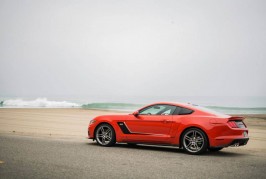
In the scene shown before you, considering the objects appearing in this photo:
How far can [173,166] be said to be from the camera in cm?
885

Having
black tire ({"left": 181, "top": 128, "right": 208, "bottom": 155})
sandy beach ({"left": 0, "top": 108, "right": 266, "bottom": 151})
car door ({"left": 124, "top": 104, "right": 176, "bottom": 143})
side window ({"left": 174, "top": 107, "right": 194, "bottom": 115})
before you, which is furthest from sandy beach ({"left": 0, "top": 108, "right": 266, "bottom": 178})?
sandy beach ({"left": 0, "top": 108, "right": 266, "bottom": 151})

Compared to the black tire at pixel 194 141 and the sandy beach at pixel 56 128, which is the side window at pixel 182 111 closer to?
the black tire at pixel 194 141

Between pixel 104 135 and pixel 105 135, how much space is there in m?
0.04

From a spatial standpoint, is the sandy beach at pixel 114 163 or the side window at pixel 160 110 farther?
the side window at pixel 160 110

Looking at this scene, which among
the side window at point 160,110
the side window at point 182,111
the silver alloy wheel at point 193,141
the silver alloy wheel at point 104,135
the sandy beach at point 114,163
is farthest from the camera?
the silver alloy wheel at point 104,135

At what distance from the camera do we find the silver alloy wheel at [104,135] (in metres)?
12.4

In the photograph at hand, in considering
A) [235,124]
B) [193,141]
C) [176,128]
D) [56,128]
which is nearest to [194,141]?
[193,141]

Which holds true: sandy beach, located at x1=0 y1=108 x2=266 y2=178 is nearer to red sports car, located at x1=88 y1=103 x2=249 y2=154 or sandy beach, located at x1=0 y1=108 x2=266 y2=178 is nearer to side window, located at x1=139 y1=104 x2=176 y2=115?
red sports car, located at x1=88 y1=103 x2=249 y2=154

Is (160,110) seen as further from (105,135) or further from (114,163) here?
(114,163)

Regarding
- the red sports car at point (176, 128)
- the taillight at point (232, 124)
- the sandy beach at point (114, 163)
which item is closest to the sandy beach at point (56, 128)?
the taillight at point (232, 124)

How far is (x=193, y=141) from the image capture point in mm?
11039

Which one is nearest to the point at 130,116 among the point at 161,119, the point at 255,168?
the point at 161,119

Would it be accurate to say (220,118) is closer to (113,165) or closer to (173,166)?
(173,166)

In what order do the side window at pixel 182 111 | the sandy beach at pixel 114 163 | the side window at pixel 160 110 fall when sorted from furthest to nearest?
the side window at pixel 160 110 → the side window at pixel 182 111 → the sandy beach at pixel 114 163
